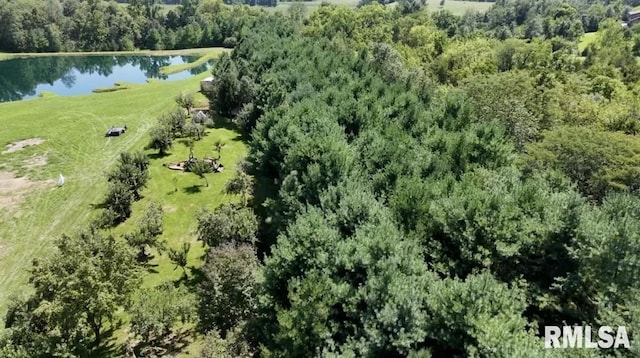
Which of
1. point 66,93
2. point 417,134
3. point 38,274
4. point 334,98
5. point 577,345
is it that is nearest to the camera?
point 577,345

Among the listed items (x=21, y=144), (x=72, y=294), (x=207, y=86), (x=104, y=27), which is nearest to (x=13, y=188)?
(x=21, y=144)

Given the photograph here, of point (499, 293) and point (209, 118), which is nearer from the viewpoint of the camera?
point (499, 293)

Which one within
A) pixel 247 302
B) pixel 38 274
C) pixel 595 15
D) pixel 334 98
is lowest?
pixel 247 302

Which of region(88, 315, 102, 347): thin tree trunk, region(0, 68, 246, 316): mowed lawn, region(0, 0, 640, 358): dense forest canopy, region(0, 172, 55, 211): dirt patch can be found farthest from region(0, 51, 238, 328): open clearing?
region(0, 0, 640, 358): dense forest canopy

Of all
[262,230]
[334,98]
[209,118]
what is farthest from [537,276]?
[209,118]

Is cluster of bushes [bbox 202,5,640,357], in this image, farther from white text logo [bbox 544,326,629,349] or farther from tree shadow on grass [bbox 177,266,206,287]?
tree shadow on grass [bbox 177,266,206,287]

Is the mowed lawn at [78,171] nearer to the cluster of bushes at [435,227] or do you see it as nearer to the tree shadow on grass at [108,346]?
the tree shadow on grass at [108,346]

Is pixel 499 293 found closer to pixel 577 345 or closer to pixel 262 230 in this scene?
pixel 577 345
